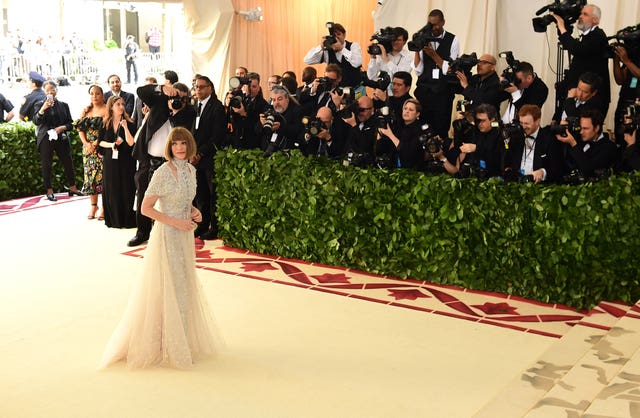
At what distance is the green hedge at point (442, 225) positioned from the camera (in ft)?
21.8

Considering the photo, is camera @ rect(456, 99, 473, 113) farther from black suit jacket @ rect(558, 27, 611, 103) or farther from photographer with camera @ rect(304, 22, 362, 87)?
photographer with camera @ rect(304, 22, 362, 87)

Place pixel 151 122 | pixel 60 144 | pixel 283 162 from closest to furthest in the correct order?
pixel 283 162, pixel 151 122, pixel 60 144

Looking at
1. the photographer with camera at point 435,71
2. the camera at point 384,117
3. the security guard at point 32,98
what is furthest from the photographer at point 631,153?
the security guard at point 32,98

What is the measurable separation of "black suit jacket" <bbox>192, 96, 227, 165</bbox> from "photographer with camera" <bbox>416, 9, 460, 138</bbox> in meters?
2.28

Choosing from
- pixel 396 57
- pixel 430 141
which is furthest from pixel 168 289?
pixel 396 57

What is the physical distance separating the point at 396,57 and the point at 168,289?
532 centimetres

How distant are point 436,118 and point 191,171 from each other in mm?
4263

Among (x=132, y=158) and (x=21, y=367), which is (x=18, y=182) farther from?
(x=21, y=367)

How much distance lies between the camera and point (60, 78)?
19.0 meters

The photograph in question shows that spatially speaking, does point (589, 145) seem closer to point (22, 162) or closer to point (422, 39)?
point (422, 39)

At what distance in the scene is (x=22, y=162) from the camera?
A: 39.1ft

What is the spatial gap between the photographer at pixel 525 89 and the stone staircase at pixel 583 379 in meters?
3.03

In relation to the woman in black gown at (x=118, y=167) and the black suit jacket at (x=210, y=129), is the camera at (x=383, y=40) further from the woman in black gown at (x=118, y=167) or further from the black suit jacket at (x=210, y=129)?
the woman in black gown at (x=118, y=167)

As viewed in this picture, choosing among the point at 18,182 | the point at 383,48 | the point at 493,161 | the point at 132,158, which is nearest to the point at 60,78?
the point at 18,182
